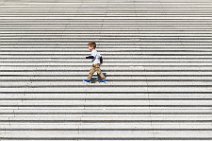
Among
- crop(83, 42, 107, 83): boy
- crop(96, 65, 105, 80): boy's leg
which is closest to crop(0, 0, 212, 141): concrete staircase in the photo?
crop(96, 65, 105, 80): boy's leg

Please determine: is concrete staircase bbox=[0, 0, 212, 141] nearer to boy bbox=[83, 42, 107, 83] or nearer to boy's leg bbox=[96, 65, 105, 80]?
boy's leg bbox=[96, 65, 105, 80]

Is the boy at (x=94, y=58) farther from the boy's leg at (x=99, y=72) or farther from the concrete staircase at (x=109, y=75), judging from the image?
the concrete staircase at (x=109, y=75)

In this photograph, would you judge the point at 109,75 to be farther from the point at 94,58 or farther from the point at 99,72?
the point at 94,58

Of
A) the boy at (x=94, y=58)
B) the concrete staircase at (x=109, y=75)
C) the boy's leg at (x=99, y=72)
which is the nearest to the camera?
the concrete staircase at (x=109, y=75)

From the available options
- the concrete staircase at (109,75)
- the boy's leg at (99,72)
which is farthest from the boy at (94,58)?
the concrete staircase at (109,75)

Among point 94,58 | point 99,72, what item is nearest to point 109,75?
point 99,72

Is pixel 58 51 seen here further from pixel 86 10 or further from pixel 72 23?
pixel 86 10

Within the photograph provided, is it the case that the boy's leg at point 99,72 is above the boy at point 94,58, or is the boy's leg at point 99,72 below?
below

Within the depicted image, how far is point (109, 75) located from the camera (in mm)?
10000

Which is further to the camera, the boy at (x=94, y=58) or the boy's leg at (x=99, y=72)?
the boy's leg at (x=99, y=72)

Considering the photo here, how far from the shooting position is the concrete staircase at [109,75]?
316 inches

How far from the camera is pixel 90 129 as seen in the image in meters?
7.96

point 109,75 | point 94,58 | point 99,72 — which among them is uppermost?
point 94,58

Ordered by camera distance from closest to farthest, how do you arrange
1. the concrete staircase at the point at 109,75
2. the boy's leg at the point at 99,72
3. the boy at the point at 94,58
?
the concrete staircase at the point at 109,75 → the boy at the point at 94,58 → the boy's leg at the point at 99,72
